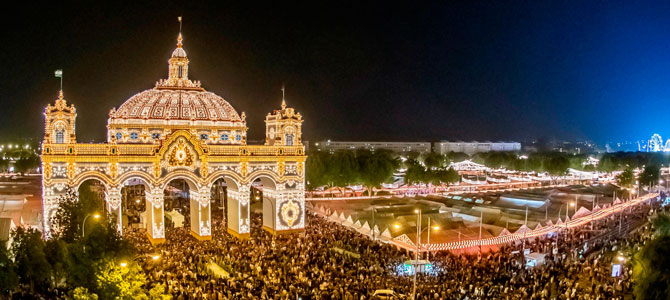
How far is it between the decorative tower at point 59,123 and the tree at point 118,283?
15.9 metres

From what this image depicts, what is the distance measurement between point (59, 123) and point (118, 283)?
57.8 ft

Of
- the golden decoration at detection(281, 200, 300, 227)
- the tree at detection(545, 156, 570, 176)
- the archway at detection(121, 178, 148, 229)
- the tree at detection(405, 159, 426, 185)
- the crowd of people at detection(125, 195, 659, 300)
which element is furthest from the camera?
the tree at detection(545, 156, 570, 176)

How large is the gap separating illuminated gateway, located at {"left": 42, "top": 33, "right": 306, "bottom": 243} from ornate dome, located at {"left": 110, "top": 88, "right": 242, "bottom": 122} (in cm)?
7

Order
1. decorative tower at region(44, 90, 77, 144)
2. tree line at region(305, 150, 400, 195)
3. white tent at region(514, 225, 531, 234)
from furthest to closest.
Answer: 1. tree line at region(305, 150, 400, 195)
2. white tent at region(514, 225, 531, 234)
3. decorative tower at region(44, 90, 77, 144)

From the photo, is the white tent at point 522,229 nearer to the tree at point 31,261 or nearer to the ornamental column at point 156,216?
the ornamental column at point 156,216

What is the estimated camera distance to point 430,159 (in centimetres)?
8625

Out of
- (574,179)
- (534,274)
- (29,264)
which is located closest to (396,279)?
(534,274)

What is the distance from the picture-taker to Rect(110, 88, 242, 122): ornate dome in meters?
36.7

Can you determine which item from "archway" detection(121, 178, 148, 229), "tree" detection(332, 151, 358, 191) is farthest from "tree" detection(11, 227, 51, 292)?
"tree" detection(332, 151, 358, 191)

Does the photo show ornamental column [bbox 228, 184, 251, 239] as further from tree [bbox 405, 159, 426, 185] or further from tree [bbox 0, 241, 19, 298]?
tree [bbox 405, 159, 426, 185]

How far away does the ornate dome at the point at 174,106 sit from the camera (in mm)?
36688

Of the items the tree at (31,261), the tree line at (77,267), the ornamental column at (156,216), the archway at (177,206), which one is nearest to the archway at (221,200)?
the archway at (177,206)

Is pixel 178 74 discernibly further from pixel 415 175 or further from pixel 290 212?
pixel 415 175

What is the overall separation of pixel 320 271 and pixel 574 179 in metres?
62.2
